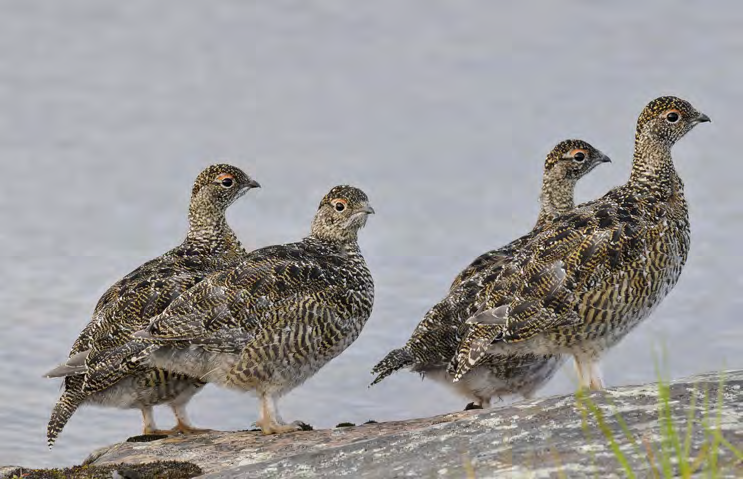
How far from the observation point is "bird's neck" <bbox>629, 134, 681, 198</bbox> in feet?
42.1

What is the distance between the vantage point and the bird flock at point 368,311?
11773 mm

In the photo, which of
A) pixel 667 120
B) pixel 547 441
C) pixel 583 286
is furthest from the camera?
pixel 667 120

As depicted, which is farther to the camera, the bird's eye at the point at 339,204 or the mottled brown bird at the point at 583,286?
the bird's eye at the point at 339,204

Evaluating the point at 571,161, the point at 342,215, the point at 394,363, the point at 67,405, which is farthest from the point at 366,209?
the point at 67,405

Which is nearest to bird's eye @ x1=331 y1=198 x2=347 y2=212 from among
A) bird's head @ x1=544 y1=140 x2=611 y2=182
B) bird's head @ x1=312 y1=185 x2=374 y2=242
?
bird's head @ x1=312 y1=185 x2=374 y2=242

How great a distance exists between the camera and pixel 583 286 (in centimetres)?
1170

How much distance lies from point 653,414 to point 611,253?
4.32 m

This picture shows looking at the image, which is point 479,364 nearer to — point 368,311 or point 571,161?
point 368,311

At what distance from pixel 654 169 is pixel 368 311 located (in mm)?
2908

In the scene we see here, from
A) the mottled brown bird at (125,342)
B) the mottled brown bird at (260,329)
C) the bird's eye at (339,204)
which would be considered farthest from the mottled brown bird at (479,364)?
the mottled brown bird at (125,342)

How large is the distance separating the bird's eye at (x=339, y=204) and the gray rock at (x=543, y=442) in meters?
5.06

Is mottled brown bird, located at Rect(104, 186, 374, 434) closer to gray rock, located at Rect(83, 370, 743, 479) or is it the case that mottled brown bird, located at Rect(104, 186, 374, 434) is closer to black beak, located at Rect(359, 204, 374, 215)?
black beak, located at Rect(359, 204, 374, 215)

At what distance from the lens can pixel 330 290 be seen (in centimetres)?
1237

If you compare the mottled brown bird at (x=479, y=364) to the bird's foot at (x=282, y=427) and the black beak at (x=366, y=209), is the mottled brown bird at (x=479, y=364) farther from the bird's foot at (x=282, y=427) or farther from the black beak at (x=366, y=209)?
the black beak at (x=366, y=209)
